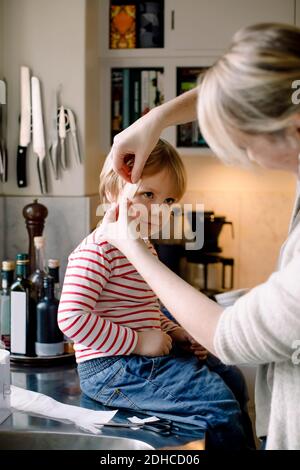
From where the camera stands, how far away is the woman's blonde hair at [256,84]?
745 millimetres

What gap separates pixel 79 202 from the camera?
2270 mm

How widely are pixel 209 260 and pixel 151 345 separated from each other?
129 cm

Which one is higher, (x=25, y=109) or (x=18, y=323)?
(x=25, y=109)

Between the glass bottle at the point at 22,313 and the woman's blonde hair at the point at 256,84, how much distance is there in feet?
3.33

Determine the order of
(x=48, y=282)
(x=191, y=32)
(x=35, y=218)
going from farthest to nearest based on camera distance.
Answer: (x=191, y=32), (x=35, y=218), (x=48, y=282)

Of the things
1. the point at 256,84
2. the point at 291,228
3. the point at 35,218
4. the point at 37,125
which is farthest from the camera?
the point at 37,125

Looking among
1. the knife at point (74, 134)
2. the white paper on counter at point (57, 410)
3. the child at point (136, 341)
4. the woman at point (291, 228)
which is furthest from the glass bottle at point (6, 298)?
the woman at point (291, 228)

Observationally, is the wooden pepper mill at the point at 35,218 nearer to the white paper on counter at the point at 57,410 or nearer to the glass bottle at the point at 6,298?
the glass bottle at the point at 6,298

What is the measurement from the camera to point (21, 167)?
227cm

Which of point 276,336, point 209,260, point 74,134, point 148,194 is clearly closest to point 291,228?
point 276,336

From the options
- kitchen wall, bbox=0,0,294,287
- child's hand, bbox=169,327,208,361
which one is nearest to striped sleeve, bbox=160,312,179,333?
child's hand, bbox=169,327,208,361

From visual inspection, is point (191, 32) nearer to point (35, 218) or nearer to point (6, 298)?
point (35, 218)

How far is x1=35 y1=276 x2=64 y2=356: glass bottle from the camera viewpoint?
168cm
